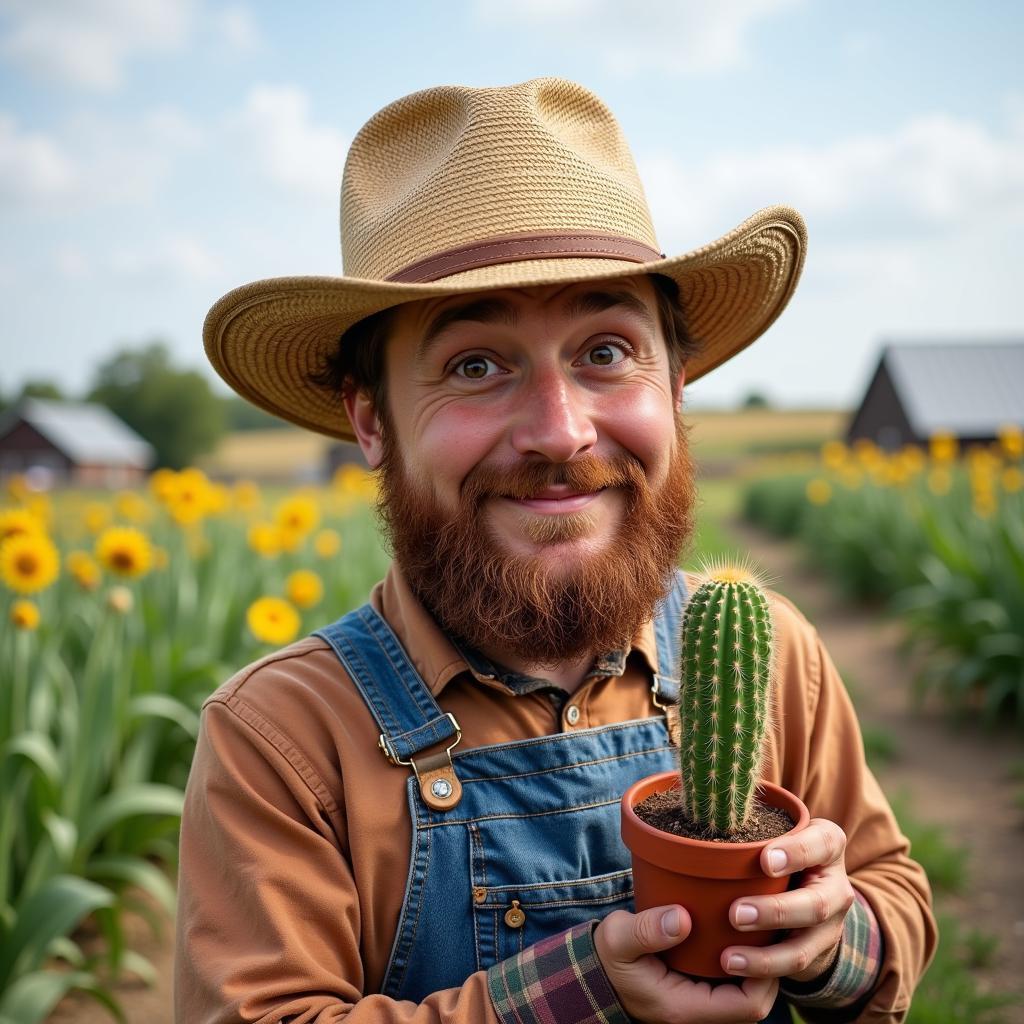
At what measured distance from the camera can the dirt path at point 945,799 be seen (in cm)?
333

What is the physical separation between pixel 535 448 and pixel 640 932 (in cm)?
74

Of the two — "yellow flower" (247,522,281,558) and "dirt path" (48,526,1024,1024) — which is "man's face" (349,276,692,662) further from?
"yellow flower" (247,522,281,558)

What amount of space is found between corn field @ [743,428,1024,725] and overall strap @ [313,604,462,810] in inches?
202

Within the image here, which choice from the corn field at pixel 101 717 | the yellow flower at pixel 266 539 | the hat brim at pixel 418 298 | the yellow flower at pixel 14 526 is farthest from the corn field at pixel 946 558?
the yellow flower at pixel 14 526

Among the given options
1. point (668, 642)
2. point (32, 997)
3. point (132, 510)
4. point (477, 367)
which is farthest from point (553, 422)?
point (132, 510)

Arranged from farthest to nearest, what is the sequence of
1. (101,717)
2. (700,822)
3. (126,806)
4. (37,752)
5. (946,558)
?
(946,558) < (101,717) < (126,806) < (37,752) < (700,822)

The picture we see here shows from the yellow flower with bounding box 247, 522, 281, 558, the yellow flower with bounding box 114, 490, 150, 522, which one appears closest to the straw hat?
the yellow flower with bounding box 247, 522, 281, 558

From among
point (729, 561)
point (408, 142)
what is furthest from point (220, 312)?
point (729, 561)

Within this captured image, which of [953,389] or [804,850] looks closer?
[804,850]

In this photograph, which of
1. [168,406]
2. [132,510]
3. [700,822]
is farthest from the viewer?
[168,406]

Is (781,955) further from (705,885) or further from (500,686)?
(500,686)

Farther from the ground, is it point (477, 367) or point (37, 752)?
point (477, 367)

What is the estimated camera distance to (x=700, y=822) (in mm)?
1316

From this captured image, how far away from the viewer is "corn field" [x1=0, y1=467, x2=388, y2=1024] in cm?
285
